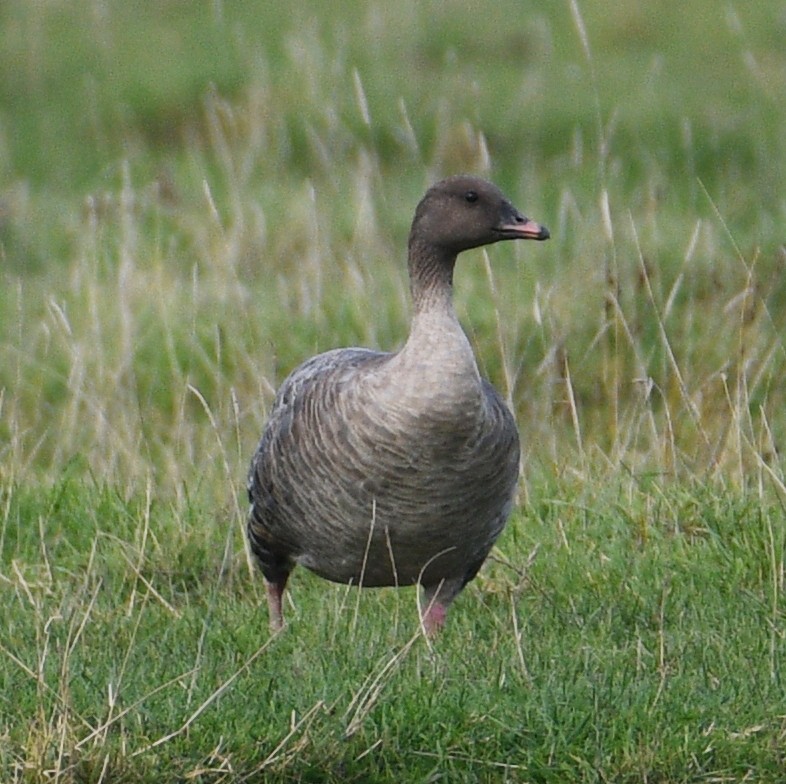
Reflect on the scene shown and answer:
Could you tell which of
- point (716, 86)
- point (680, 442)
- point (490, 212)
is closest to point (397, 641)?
point (490, 212)

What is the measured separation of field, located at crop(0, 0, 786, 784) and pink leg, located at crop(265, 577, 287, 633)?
0.15 feet

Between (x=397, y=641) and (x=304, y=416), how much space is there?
0.73m

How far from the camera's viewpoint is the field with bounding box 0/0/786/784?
4.30 meters

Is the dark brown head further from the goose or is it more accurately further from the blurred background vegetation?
the blurred background vegetation

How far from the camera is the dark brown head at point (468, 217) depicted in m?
5.34

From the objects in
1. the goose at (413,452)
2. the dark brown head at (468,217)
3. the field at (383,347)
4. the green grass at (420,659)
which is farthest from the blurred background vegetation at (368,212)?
the dark brown head at (468,217)

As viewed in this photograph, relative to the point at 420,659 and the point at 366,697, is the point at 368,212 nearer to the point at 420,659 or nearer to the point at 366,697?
the point at 420,659

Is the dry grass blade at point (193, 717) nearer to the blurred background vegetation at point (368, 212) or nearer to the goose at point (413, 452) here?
the goose at point (413, 452)

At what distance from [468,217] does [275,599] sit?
128 centimetres

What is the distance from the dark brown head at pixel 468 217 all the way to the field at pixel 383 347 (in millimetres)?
901

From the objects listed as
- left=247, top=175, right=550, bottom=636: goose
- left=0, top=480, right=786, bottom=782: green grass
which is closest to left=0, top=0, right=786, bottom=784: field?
left=0, top=480, right=786, bottom=782: green grass

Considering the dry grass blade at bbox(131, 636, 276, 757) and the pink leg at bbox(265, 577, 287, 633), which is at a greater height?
the dry grass blade at bbox(131, 636, 276, 757)

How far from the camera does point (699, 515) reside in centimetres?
586

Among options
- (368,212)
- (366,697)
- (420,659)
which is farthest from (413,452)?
(368,212)
